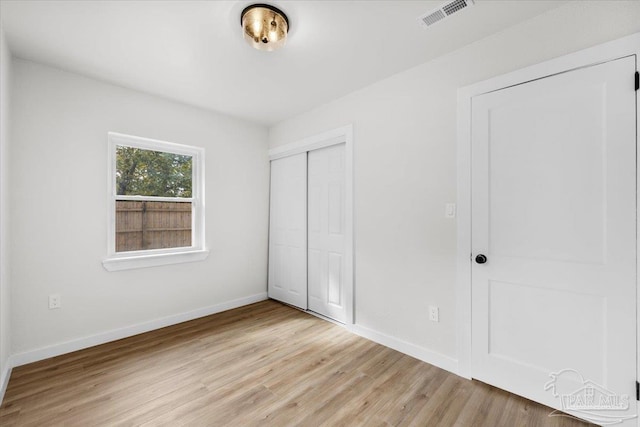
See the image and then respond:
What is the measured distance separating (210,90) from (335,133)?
1.38m

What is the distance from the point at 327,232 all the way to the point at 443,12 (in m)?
2.29

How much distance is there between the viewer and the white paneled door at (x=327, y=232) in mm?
3217

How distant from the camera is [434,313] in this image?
234 cm

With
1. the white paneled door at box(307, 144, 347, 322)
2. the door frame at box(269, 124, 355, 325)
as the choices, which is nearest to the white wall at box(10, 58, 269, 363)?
the white paneled door at box(307, 144, 347, 322)

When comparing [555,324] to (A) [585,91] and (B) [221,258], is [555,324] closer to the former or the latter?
(A) [585,91]

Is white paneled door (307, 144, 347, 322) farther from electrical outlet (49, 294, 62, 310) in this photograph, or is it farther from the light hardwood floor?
electrical outlet (49, 294, 62, 310)

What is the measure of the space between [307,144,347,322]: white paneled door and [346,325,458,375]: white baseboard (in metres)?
0.31

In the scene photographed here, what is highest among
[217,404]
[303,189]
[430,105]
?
[430,105]

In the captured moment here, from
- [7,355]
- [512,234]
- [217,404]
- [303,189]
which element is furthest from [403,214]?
[7,355]

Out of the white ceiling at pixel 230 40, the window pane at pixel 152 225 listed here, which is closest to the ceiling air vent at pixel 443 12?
the white ceiling at pixel 230 40

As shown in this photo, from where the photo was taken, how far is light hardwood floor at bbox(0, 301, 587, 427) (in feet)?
5.70

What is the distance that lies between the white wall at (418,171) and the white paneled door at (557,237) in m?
0.21

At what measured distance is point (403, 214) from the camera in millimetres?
2561

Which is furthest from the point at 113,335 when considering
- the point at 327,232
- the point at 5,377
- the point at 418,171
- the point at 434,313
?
the point at 418,171
